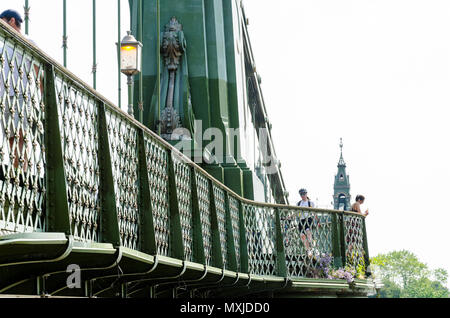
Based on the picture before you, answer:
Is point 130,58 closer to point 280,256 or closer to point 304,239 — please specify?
point 280,256

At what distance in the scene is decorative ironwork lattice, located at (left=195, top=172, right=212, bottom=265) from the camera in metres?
9.58

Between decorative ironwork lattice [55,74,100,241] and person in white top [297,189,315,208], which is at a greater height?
person in white top [297,189,315,208]

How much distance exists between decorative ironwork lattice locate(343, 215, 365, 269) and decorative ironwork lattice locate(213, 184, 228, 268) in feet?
12.1

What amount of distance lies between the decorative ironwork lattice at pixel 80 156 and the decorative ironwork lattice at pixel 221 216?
13.5ft

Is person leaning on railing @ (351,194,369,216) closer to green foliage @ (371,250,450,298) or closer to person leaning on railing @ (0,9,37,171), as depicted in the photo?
person leaning on railing @ (0,9,37,171)

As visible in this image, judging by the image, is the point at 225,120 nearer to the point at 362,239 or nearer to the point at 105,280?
the point at 362,239

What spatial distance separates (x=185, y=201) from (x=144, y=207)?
1.46 m

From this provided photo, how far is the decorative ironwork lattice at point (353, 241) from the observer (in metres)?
14.3

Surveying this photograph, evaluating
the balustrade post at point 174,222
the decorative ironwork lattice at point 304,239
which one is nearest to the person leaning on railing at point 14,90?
the balustrade post at point 174,222

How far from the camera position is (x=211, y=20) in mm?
15531

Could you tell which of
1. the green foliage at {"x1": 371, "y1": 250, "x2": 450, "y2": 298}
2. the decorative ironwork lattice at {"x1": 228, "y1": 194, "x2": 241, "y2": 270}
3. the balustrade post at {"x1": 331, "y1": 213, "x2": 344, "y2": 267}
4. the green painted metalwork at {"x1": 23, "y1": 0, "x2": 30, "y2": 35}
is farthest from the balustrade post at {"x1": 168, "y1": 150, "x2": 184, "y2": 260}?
the green foliage at {"x1": 371, "y1": 250, "x2": 450, "y2": 298}

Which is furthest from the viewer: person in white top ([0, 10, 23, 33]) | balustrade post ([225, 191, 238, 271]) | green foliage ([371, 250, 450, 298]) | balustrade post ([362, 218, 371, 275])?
green foliage ([371, 250, 450, 298])
